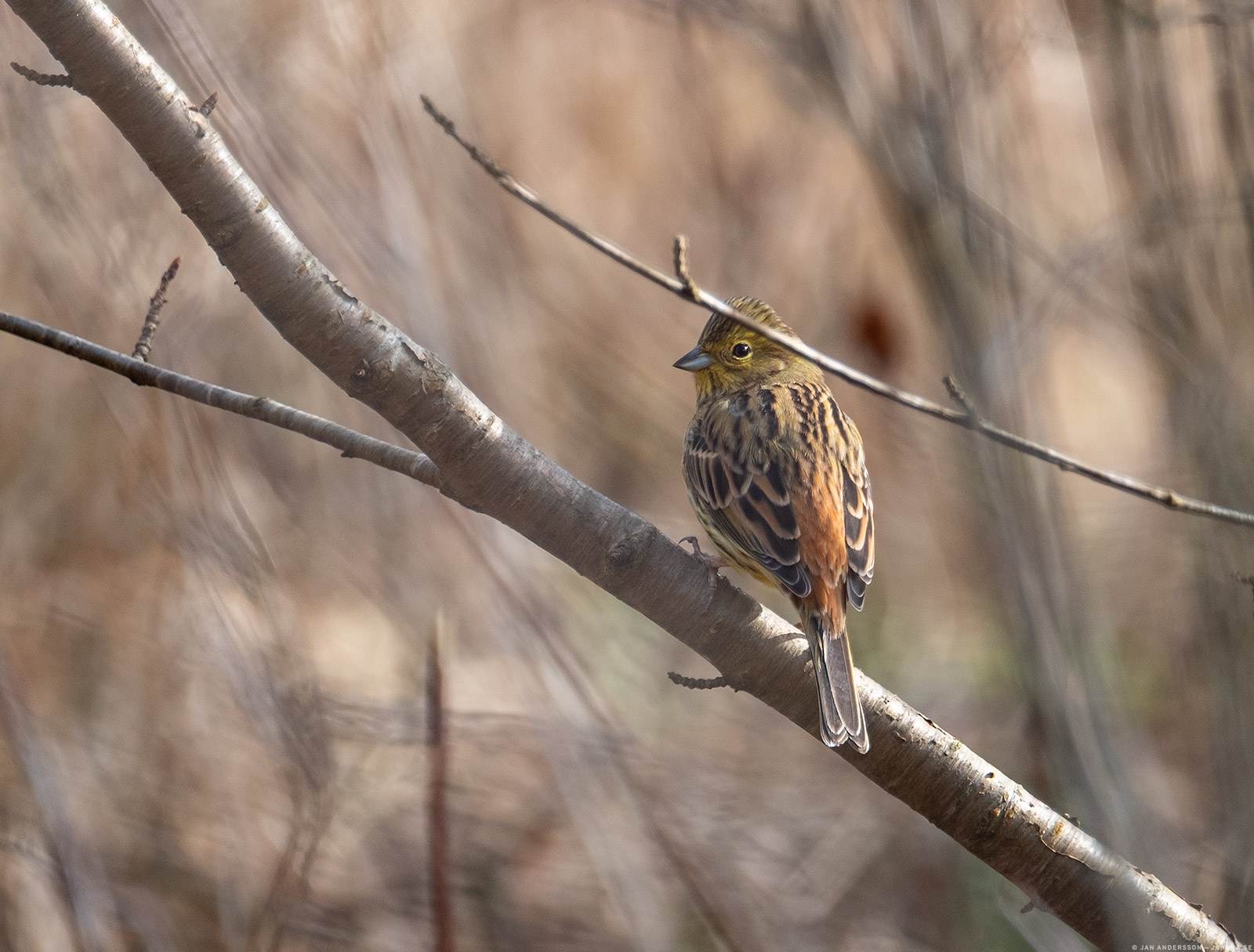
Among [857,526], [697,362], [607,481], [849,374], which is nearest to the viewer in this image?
[849,374]

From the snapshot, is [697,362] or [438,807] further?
[697,362]

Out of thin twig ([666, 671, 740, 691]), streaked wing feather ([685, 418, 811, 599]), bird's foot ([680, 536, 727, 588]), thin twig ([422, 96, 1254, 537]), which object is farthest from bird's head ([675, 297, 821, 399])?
thin twig ([422, 96, 1254, 537])

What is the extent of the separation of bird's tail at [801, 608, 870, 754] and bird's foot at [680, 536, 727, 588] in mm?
319

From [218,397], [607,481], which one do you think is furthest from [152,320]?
[607,481]

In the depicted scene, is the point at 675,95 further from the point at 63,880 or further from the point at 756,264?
the point at 63,880

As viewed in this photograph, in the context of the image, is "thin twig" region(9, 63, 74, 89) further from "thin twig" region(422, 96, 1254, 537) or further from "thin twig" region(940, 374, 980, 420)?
"thin twig" region(940, 374, 980, 420)

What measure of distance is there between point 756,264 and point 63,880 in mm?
6032

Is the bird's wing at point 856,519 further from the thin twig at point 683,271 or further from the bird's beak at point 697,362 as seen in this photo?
the thin twig at point 683,271

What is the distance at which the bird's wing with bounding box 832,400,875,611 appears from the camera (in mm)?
3213

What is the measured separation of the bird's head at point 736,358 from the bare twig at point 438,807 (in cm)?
189

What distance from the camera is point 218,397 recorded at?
82.7 inches

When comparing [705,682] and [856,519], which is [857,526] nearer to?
[856,519]

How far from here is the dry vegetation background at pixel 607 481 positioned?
2.34 metres

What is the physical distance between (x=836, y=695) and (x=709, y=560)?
0.57 m
